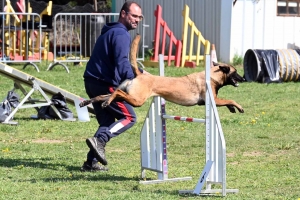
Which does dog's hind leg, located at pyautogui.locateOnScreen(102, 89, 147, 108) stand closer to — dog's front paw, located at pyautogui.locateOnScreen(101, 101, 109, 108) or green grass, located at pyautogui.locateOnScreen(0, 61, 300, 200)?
dog's front paw, located at pyautogui.locateOnScreen(101, 101, 109, 108)

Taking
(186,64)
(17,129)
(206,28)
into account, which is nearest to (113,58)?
(17,129)

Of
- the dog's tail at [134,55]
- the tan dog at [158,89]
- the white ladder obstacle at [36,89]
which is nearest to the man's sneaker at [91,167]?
the tan dog at [158,89]

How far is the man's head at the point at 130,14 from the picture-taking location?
764cm

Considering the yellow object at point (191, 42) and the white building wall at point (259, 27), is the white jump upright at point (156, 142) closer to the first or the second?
the yellow object at point (191, 42)

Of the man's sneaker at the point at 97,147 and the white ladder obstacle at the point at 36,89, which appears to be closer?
the man's sneaker at the point at 97,147

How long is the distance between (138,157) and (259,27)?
544 inches

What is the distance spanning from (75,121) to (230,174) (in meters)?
4.90

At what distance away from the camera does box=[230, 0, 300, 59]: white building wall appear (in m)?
22.0

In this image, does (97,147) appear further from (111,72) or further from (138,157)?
(138,157)

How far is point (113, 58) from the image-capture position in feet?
25.4

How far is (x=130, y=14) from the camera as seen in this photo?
7684 millimetres

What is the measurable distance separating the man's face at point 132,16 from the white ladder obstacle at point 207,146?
0.46m

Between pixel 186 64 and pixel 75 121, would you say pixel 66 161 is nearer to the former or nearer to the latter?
pixel 75 121

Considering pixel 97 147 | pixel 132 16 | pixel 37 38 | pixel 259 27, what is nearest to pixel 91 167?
pixel 97 147
